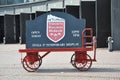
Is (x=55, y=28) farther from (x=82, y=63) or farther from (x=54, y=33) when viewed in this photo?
(x=82, y=63)

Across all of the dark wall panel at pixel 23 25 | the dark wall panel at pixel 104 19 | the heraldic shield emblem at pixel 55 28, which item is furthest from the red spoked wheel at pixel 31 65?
the dark wall panel at pixel 23 25

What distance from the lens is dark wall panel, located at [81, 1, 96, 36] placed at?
29625 mm

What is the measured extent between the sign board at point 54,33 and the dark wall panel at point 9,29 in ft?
92.2

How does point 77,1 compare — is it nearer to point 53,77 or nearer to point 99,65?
point 99,65

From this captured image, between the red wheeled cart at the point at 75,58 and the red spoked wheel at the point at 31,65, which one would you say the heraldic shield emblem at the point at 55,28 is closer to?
the red wheeled cart at the point at 75,58

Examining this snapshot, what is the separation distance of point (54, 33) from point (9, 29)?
28987 mm

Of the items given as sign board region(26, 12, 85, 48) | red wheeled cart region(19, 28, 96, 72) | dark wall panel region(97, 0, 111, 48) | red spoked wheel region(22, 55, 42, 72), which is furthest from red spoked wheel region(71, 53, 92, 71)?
dark wall panel region(97, 0, 111, 48)

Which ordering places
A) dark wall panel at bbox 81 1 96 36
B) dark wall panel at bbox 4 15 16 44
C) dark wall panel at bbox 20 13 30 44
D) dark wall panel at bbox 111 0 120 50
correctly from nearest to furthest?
dark wall panel at bbox 111 0 120 50, dark wall panel at bbox 81 1 96 36, dark wall panel at bbox 20 13 30 44, dark wall panel at bbox 4 15 16 44

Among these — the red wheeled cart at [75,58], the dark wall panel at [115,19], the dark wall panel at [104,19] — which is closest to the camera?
the red wheeled cart at [75,58]

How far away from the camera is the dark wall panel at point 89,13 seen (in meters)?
29.6

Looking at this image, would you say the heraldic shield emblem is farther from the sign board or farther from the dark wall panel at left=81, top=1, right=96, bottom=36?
the dark wall panel at left=81, top=1, right=96, bottom=36

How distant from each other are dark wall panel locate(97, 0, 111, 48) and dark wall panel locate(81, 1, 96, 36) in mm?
2017

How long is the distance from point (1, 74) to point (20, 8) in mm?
41602

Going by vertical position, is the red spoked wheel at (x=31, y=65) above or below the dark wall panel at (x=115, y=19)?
below
